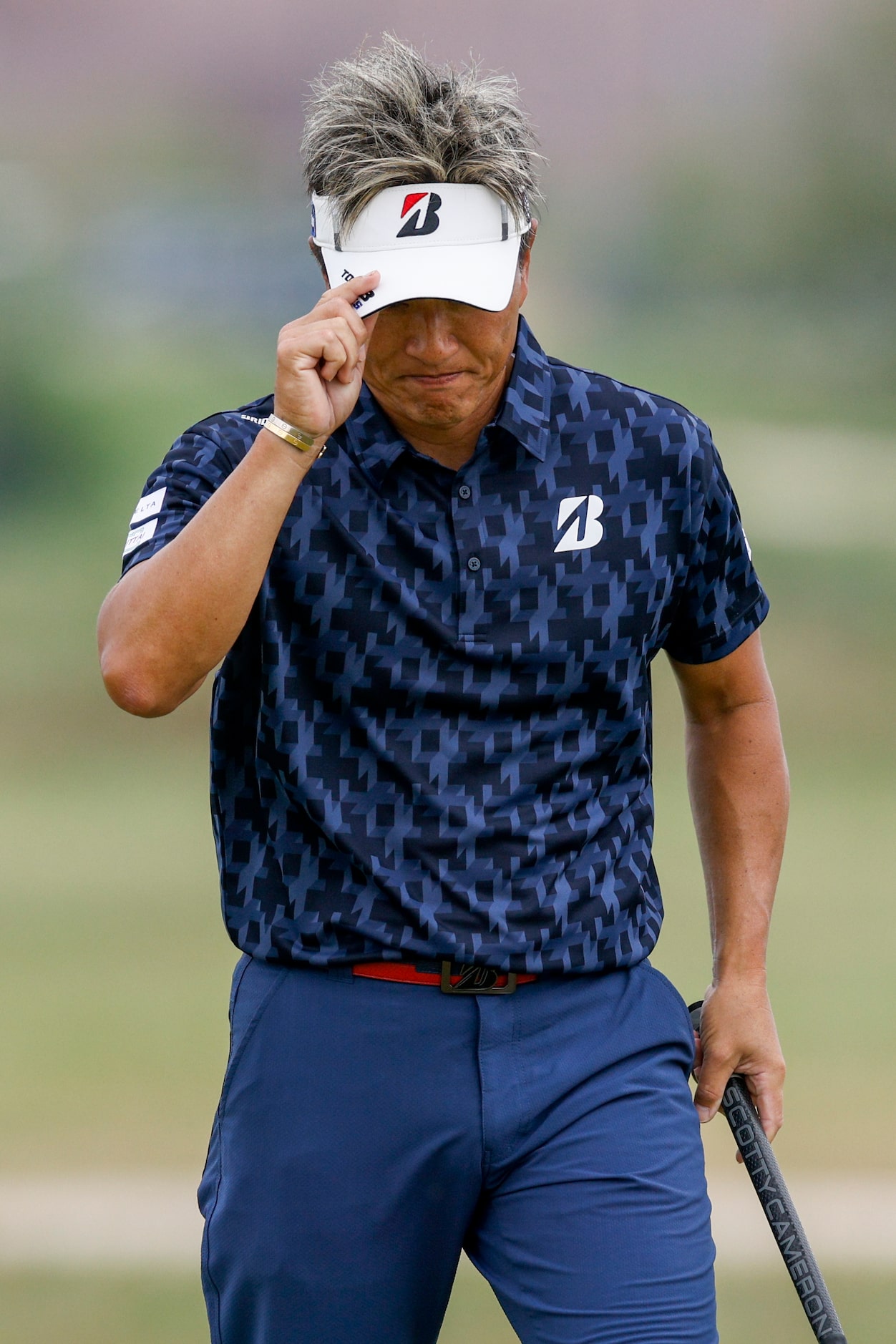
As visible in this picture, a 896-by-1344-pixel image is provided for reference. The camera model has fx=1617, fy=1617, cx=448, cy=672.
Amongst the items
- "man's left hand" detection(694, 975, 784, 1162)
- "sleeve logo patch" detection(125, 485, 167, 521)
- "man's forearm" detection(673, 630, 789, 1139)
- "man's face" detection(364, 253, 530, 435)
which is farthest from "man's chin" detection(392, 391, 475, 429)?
"man's left hand" detection(694, 975, 784, 1162)

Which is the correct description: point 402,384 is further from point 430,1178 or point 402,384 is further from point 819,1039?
point 819,1039

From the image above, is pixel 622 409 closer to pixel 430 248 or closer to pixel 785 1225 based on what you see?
pixel 430 248

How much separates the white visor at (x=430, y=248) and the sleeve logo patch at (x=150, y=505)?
223 mm

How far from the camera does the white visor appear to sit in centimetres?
131

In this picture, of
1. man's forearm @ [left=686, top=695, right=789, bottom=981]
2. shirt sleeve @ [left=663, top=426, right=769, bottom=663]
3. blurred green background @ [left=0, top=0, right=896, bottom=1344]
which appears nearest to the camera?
shirt sleeve @ [left=663, top=426, right=769, bottom=663]

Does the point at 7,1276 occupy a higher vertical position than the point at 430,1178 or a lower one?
lower

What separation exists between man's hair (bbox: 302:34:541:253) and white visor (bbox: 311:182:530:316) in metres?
0.01

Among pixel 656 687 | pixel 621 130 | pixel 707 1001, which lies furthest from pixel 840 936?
pixel 707 1001

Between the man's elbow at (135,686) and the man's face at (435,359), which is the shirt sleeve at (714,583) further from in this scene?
the man's elbow at (135,686)

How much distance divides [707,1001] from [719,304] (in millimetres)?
3311

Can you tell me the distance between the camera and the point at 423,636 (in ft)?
4.40

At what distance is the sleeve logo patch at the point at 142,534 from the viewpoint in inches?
51.5

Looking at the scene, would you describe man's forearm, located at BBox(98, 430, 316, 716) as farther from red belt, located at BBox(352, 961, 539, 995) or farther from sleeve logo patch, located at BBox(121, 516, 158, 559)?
red belt, located at BBox(352, 961, 539, 995)

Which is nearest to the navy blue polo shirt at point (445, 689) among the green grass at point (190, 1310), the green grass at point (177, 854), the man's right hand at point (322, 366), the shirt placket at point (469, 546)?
the shirt placket at point (469, 546)
